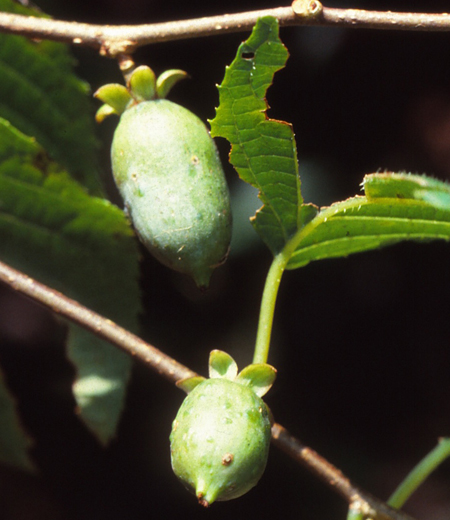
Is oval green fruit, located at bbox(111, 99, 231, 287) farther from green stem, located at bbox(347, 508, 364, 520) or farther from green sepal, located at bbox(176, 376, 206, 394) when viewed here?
green stem, located at bbox(347, 508, 364, 520)

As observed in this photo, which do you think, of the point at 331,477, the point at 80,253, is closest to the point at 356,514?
the point at 331,477

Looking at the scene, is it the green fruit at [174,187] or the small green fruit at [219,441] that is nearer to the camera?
the small green fruit at [219,441]

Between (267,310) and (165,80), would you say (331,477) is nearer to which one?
(267,310)

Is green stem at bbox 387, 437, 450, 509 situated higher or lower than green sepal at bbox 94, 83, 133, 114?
lower

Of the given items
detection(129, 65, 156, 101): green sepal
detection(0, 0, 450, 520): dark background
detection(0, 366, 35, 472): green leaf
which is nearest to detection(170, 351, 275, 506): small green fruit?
detection(129, 65, 156, 101): green sepal

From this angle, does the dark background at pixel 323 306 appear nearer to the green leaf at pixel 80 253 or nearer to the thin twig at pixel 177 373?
the green leaf at pixel 80 253

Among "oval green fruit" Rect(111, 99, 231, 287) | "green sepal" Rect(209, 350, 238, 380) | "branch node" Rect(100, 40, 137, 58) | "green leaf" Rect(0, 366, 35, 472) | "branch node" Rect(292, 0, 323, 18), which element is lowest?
"green sepal" Rect(209, 350, 238, 380)

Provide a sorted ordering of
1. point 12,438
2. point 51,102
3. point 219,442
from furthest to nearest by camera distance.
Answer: point 12,438 → point 51,102 → point 219,442

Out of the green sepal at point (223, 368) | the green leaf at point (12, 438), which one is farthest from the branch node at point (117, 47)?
the green leaf at point (12, 438)
